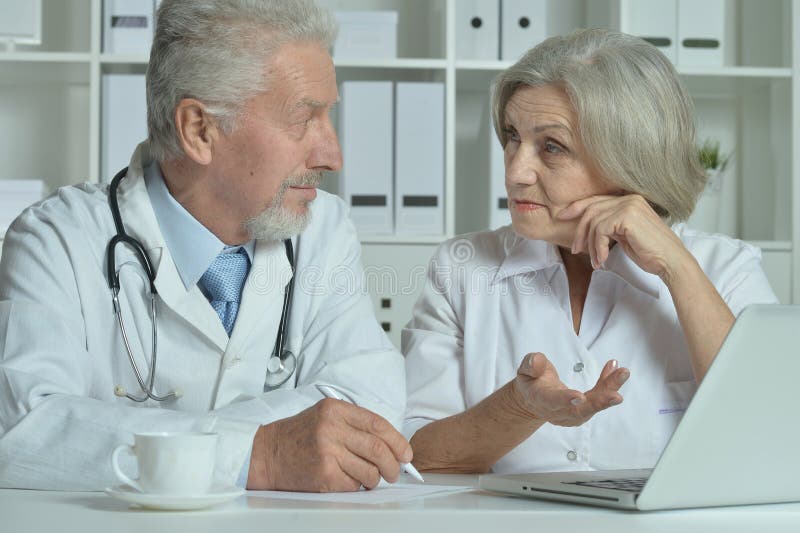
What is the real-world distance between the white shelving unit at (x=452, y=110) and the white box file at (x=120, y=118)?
3 centimetres

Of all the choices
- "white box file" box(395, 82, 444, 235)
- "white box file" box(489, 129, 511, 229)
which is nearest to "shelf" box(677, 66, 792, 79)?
"white box file" box(489, 129, 511, 229)

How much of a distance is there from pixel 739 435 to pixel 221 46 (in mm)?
917

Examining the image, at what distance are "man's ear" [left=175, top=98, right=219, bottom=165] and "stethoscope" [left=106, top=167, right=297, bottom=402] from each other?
127 millimetres

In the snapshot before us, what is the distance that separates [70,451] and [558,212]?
0.81m

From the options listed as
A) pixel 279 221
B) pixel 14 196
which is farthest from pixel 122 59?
pixel 279 221

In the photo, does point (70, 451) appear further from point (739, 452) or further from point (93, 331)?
point (739, 452)

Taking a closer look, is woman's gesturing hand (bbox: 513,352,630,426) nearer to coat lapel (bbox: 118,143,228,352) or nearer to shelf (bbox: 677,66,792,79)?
coat lapel (bbox: 118,143,228,352)

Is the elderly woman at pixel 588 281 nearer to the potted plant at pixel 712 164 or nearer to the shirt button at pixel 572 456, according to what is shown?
the shirt button at pixel 572 456

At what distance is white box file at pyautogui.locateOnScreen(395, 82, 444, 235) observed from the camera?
2.54 meters

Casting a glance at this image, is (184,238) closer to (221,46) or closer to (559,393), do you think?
(221,46)

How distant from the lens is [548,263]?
5.51 feet

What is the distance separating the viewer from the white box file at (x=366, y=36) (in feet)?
8.55

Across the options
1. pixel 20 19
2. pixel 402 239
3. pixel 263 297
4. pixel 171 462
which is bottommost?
pixel 171 462

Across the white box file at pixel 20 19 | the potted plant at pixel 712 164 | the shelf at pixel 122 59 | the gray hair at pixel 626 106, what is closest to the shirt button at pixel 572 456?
the gray hair at pixel 626 106
